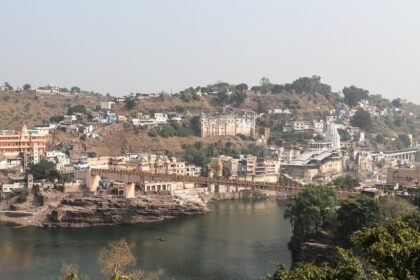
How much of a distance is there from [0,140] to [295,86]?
3577 centimetres

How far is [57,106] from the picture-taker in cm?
5547

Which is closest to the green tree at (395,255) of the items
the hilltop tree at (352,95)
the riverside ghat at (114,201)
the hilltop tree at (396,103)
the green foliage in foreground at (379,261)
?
the green foliage in foreground at (379,261)

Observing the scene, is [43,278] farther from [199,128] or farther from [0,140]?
[199,128]

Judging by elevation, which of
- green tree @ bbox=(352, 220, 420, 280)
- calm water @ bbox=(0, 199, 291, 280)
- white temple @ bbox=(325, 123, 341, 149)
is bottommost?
calm water @ bbox=(0, 199, 291, 280)

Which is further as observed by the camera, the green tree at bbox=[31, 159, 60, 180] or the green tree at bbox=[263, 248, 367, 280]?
the green tree at bbox=[31, 159, 60, 180]

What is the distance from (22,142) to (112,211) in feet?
39.3

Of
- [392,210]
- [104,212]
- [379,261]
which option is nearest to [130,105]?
[104,212]

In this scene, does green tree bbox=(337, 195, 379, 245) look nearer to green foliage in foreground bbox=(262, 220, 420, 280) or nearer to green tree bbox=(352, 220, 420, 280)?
green foliage in foreground bbox=(262, 220, 420, 280)

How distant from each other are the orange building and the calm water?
36.3 ft

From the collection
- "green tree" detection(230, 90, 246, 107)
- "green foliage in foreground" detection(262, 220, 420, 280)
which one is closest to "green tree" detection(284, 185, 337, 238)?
"green foliage in foreground" detection(262, 220, 420, 280)

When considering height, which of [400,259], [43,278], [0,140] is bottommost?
[43,278]

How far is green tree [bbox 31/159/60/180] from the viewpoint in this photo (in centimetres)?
3266

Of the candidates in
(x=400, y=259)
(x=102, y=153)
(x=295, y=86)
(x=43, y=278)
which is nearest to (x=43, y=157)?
(x=102, y=153)

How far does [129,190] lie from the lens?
31188mm
